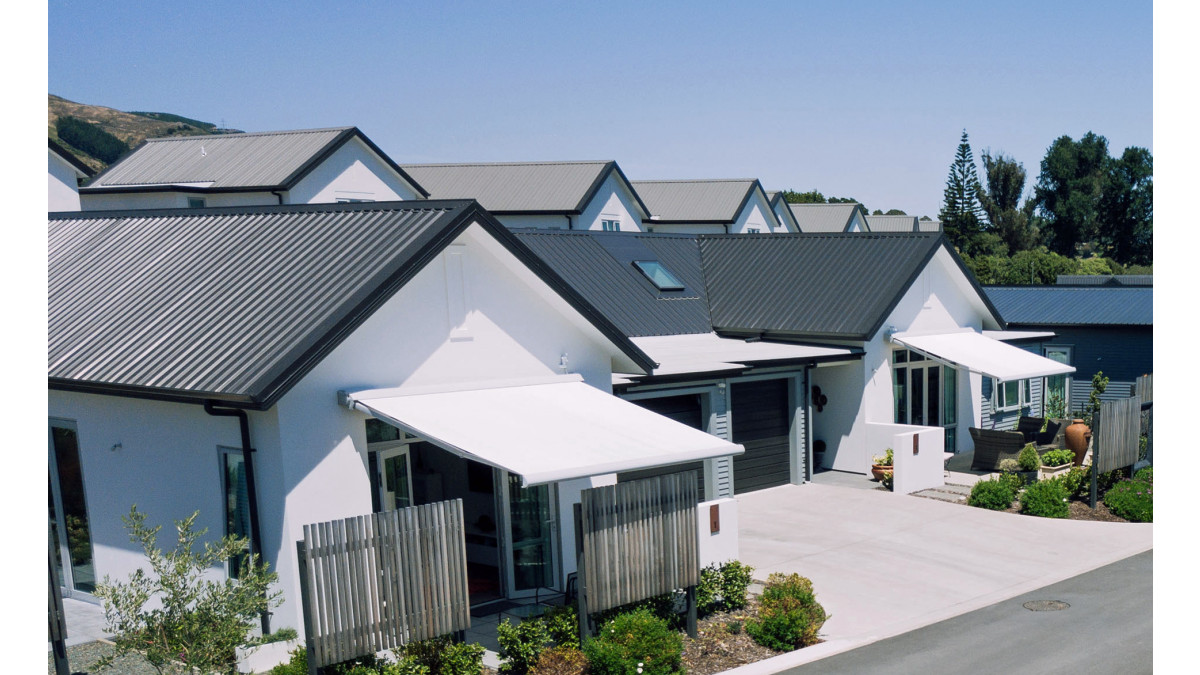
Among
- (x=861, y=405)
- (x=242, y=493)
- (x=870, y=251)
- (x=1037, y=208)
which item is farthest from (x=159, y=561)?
(x=1037, y=208)

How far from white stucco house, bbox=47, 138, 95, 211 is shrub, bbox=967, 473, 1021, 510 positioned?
93.1 feet

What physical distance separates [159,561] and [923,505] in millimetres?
15057

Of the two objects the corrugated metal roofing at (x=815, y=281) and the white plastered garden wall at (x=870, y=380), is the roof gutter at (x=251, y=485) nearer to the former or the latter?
the corrugated metal roofing at (x=815, y=281)

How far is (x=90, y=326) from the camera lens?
14.5 meters

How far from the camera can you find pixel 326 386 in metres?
12.8

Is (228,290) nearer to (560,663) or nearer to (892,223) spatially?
(560,663)

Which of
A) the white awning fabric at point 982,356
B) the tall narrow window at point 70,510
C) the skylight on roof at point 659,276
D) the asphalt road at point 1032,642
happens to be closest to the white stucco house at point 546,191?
the skylight on roof at point 659,276

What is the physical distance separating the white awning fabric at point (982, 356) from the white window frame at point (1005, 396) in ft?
7.44

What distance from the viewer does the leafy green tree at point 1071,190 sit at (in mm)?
87375

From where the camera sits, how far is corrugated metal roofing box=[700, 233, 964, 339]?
24484 millimetres

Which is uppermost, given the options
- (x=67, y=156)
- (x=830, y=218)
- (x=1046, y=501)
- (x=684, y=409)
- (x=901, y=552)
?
(x=67, y=156)

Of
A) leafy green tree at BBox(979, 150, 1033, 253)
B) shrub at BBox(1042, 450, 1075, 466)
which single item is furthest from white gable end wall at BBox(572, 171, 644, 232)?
leafy green tree at BBox(979, 150, 1033, 253)

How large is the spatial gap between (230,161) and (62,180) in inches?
213

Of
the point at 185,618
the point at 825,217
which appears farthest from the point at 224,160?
the point at 825,217
